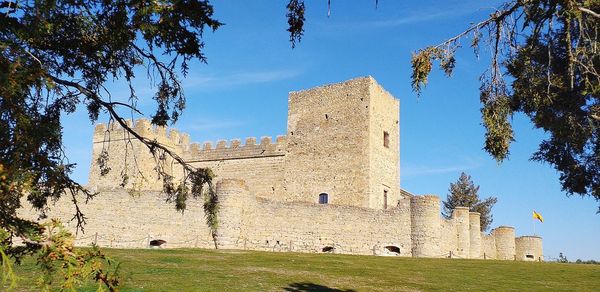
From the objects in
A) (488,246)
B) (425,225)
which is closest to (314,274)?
(425,225)

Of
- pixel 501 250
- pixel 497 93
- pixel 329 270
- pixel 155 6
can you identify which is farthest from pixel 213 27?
pixel 501 250

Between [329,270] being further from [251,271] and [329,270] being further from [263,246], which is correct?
[263,246]

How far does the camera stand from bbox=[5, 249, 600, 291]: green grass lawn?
46.1 feet

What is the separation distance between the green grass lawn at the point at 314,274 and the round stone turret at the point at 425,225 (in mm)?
4861

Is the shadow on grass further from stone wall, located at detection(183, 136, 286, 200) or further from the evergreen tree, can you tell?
the evergreen tree

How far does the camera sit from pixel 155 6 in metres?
6.68

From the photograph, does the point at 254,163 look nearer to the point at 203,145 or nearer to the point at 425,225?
the point at 203,145

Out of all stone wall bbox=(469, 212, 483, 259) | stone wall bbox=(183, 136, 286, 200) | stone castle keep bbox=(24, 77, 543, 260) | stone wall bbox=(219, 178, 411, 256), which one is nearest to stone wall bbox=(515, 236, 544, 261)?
stone castle keep bbox=(24, 77, 543, 260)

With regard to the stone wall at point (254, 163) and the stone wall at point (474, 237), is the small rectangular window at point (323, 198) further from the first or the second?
the stone wall at point (474, 237)

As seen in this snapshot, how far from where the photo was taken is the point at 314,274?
653 inches

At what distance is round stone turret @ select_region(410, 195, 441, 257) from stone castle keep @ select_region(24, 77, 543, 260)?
0.05 m

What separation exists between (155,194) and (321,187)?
1023 centimetres

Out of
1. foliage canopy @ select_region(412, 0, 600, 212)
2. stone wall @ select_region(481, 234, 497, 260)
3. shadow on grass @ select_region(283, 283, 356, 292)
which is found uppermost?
foliage canopy @ select_region(412, 0, 600, 212)

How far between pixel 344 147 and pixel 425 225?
7.19 m
